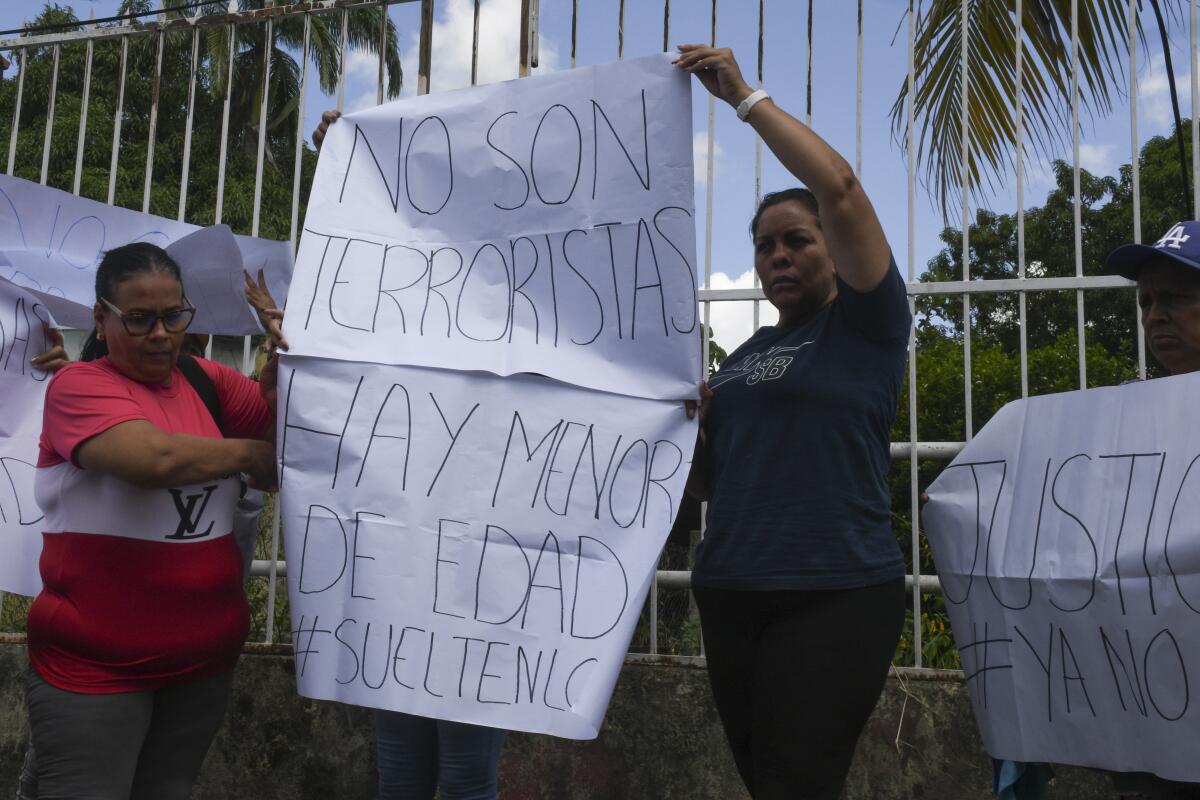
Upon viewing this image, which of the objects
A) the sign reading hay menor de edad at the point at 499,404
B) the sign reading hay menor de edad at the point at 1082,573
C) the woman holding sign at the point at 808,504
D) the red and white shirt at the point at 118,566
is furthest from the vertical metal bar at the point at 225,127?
the sign reading hay menor de edad at the point at 1082,573

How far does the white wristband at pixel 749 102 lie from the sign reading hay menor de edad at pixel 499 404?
0.27 metres

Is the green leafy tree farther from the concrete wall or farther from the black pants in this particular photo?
the black pants

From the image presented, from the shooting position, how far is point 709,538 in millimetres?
2336

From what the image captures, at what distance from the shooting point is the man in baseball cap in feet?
7.18

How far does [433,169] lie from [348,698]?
52.3 inches

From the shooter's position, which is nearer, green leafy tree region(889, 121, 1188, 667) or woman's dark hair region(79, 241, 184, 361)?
woman's dark hair region(79, 241, 184, 361)

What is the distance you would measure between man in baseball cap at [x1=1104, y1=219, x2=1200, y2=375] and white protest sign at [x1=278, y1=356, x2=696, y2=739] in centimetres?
102

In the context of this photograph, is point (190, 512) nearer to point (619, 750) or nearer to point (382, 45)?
point (619, 750)

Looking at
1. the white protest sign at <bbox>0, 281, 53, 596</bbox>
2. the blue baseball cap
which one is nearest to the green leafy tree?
the blue baseball cap

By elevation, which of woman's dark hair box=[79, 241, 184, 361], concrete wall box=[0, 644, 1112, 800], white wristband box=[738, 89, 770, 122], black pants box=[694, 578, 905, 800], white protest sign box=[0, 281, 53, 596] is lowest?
concrete wall box=[0, 644, 1112, 800]

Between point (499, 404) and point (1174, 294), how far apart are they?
4.87 ft

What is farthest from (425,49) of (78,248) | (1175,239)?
(1175,239)

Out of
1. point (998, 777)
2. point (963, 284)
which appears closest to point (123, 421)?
point (998, 777)

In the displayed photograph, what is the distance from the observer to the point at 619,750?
3.65 metres
